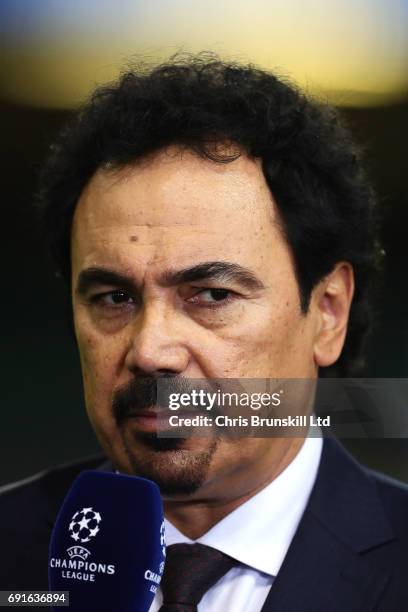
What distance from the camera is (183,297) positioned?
1.54 metres

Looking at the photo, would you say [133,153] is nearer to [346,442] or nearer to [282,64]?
[346,442]

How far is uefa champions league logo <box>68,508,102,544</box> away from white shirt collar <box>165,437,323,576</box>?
442 mm

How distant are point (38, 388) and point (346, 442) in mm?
1595

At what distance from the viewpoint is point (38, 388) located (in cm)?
354

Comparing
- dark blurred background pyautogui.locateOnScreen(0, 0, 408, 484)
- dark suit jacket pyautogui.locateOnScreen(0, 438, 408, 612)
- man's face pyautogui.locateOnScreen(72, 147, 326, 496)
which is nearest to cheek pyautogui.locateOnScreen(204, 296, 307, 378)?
man's face pyautogui.locateOnScreen(72, 147, 326, 496)

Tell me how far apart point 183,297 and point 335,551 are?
0.54m

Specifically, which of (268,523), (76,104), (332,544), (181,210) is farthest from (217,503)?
(76,104)

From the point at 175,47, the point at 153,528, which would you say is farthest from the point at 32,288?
the point at 153,528

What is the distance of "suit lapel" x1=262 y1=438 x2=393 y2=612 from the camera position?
4.78 feet

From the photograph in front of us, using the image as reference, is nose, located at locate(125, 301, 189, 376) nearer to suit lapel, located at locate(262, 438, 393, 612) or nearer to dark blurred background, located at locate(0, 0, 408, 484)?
suit lapel, located at locate(262, 438, 393, 612)

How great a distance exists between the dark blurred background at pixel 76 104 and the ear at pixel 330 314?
2.79ft

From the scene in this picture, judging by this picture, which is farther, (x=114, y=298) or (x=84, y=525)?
(x=114, y=298)

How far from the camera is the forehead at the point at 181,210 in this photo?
1.52 meters

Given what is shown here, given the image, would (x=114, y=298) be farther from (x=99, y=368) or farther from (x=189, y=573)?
(x=189, y=573)
